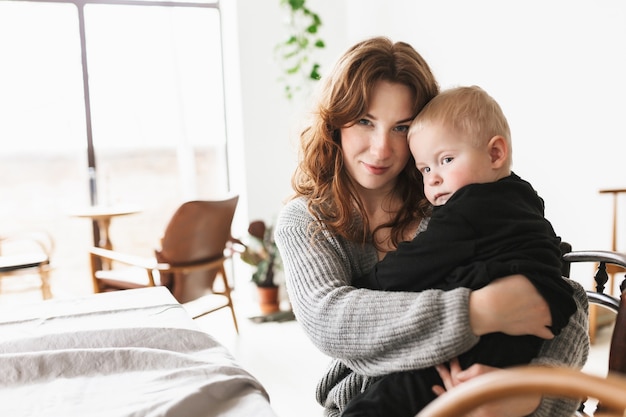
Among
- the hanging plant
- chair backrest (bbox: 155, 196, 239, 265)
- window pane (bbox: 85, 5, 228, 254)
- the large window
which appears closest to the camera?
chair backrest (bbox: 155, 196, 239, 265)

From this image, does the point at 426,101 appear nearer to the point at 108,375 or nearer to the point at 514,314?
the point at 514,314

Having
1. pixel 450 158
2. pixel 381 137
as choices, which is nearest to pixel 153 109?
pixel 381 137

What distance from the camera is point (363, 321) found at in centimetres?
98

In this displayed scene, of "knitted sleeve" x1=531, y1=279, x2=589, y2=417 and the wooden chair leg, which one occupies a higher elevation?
"knitted sleeve" x1=531, y1=279, x2=589, y2=417

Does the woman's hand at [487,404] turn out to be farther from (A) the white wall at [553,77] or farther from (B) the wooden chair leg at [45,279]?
(B) the wooden chair leg at [45,279]

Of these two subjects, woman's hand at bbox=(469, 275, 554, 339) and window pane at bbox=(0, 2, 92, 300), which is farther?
window pane at bbox=(0, 2, 92, 300)

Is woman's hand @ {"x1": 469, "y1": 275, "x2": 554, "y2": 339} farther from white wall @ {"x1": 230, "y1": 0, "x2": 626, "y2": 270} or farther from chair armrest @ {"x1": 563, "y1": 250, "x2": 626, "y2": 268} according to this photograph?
white wall @ {"x1": 230, "y1": 0, "x2": 626, "y2": 270}

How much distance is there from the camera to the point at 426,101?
1.19 m

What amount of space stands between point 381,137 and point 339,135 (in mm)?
122

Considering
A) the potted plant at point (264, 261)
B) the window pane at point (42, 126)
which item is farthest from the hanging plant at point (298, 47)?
the window pane at point (42, 126)

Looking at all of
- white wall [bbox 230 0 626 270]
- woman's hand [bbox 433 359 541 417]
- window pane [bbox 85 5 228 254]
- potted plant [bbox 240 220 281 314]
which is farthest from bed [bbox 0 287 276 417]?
window pane [bbox 85 5 228 254]

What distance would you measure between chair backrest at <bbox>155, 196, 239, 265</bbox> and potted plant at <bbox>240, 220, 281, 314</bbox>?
0.66 metres

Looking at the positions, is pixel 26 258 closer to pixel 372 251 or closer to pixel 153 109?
pixel 153 109

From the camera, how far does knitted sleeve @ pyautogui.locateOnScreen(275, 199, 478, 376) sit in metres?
0.93
